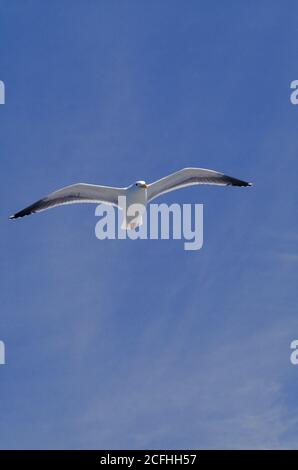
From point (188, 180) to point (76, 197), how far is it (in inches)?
138

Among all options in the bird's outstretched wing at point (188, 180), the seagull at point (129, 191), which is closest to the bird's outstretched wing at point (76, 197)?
the seagull at point (129, 191)

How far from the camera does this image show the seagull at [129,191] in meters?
25.1

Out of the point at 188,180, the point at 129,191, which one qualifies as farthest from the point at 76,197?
the point at 188,180

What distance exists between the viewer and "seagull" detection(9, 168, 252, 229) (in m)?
25.1

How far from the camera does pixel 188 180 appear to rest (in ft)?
→ 84.2

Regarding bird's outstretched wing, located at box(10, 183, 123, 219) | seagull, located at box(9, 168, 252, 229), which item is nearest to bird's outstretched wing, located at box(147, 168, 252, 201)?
seagull, located at box(9, 168, 252, 229)

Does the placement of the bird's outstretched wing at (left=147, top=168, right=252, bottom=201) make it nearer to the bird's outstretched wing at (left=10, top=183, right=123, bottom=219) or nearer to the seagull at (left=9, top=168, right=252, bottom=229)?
the seagull at (left=9, top=168, right=252, bottom=229)

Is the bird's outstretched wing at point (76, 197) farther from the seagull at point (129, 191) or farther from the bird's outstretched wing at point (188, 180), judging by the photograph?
the bird's outstretched wing at point (188, 180)

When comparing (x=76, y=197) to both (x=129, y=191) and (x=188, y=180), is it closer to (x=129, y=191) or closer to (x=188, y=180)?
(x=129, y=191)

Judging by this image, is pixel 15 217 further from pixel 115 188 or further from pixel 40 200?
pixel 115 188

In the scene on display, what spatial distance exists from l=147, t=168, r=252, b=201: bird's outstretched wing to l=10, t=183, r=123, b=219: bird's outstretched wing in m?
1.10
